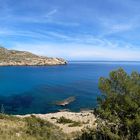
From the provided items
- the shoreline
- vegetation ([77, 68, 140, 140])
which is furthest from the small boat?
vegetation ([77, 68, 140, 140])

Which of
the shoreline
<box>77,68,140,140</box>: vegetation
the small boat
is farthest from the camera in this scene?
the small boat

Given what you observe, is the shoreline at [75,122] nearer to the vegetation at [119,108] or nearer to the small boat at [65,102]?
the vegetation at [119,108]

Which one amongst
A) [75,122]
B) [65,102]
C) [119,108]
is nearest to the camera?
[119,108]

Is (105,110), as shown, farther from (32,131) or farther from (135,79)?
(32,131)

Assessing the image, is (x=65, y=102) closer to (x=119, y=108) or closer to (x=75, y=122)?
(x=75, y=122)

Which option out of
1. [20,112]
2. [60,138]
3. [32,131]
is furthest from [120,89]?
[20,112]

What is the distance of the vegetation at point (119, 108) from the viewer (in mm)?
19094

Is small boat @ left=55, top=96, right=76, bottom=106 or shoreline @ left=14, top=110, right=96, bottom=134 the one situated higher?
shoreline @ left=14, top=110, right=96, bottom=134

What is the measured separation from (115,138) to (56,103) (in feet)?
150

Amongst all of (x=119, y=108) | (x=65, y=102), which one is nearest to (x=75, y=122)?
(x=119, y=108)

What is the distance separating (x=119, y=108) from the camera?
19781 millimetres

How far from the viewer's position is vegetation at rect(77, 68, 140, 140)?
62.6 ft

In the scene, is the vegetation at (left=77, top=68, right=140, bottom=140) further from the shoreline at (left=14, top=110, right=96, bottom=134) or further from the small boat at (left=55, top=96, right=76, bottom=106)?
the small boat at (left=55, top=96, right=76, bottom=106)

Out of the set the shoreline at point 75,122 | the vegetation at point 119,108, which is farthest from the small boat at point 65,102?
the vegetation at point 119,108
